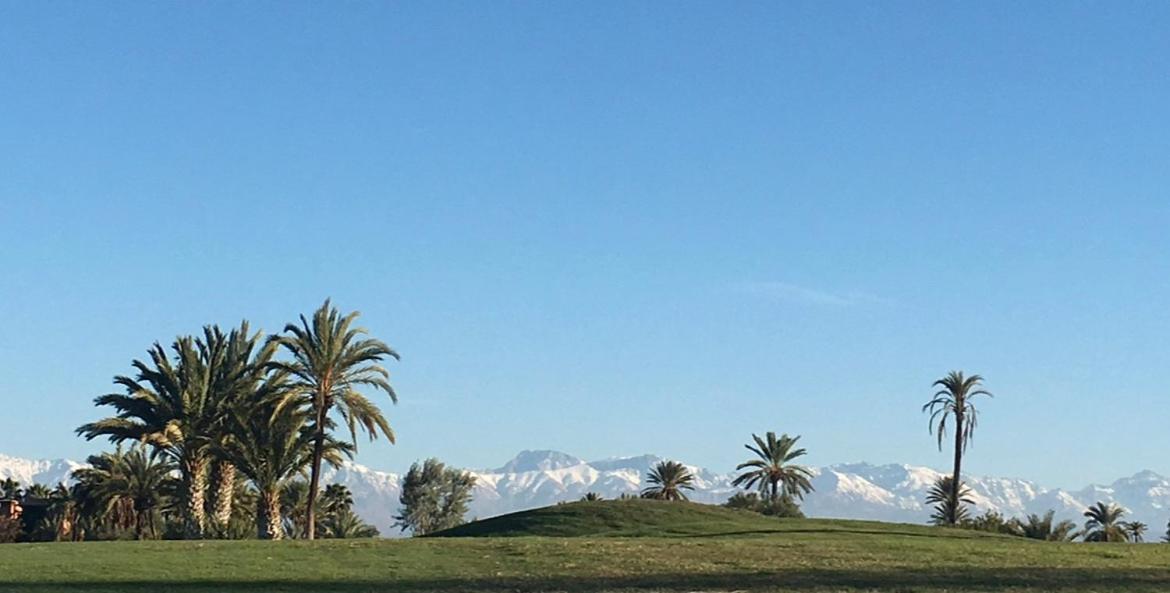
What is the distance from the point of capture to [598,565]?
1326 inches

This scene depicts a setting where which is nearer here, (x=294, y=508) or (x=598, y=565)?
(x=598, y=565)

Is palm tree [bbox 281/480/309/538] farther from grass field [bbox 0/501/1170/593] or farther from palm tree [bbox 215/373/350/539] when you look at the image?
grass field [bbox 0/501/1170/593]

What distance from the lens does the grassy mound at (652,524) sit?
50344 millimetres

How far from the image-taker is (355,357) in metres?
62.1

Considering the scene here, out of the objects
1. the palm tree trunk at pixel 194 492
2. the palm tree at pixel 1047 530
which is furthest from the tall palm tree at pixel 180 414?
the palm tree at pixel 1047 530

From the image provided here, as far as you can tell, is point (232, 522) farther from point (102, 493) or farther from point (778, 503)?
point (778, 503)

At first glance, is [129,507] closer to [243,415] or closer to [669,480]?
[243,415]

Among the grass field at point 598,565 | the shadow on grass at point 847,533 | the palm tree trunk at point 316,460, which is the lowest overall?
the grass field at point 598,565

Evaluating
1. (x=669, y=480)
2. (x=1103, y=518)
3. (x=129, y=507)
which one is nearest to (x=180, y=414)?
(x=129, y=507)

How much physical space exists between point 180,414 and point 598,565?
36.4m

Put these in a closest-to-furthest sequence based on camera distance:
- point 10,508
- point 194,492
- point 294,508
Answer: point 194,492
point 294,508
point 10,508

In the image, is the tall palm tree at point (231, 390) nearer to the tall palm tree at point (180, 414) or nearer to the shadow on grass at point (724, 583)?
the tall palm tree at point (180, 414)

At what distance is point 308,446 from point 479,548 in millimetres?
27855

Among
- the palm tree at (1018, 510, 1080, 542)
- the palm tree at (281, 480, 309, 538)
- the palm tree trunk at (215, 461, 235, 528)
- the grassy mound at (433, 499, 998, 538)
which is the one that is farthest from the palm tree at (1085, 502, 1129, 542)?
the palm tree trunk at (215, 461, 235, 528)
